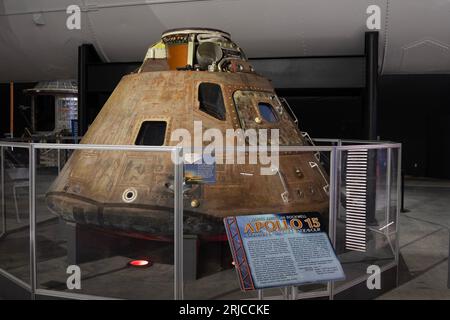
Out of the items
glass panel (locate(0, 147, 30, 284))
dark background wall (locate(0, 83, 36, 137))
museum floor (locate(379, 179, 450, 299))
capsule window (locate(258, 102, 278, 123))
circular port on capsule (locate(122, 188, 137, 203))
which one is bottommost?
museum floor (locate(379, 179, 450, 299))

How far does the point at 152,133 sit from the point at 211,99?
0.66m

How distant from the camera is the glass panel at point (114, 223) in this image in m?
3.89

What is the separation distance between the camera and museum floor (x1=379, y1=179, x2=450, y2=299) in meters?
4.45

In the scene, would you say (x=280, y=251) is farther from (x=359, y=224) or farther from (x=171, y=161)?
(x=359, y=224)

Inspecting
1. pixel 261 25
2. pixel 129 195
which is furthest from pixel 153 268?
pixel 261 25

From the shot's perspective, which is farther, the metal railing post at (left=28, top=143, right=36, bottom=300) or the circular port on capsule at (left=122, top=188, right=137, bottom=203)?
the circular port on capsule at (left=122, top=188, right=137, bottom=203)

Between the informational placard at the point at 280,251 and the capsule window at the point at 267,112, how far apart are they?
6.33 feet

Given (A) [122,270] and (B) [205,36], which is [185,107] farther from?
(A) [122,270]

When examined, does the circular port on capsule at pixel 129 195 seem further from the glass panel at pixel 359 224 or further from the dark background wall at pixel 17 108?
the dark background wall at pixel 17 108

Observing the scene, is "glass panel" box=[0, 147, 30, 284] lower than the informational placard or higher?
lower

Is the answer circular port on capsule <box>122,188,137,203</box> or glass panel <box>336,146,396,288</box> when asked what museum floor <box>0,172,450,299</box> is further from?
circular port on capsule <box>122,188,137,203</box>

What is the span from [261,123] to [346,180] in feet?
3.09

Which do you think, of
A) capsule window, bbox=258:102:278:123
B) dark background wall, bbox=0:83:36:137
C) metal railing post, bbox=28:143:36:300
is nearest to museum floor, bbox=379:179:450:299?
capsule window, bbox=258:102:278:123

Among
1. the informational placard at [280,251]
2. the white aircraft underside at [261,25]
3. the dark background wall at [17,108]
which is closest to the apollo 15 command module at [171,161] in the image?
the informational placard at [280,251]
